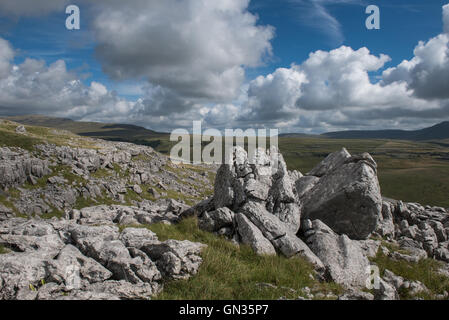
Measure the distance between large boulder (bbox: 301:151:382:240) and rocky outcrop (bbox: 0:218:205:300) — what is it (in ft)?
38.3

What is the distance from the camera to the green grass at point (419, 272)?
12.6 metres

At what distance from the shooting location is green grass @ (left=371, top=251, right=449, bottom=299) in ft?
41.3

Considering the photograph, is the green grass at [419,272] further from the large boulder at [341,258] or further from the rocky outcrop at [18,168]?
the rocky outcrop at [18,168]

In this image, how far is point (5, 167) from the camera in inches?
2077

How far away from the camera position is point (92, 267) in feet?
32.0

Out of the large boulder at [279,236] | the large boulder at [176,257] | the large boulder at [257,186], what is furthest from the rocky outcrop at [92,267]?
the large boulder at [257,186]

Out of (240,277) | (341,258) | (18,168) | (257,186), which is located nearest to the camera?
(240,277)

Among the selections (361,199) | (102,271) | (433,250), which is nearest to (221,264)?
(102,271)

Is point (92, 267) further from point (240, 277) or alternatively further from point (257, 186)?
point (257, 186)

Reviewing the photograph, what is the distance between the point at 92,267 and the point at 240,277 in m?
5.45

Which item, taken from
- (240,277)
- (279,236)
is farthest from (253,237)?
(240,277)

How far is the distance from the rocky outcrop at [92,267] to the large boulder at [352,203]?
1168cm

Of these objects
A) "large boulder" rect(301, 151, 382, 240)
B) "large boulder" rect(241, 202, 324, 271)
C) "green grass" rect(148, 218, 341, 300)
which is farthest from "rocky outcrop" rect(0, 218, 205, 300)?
"large boulder" rect(301, 151, 382, 240)

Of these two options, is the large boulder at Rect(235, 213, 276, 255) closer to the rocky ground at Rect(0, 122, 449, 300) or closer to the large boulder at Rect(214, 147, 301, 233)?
the rocky ground at Rect(0, 122, 449, 300)
